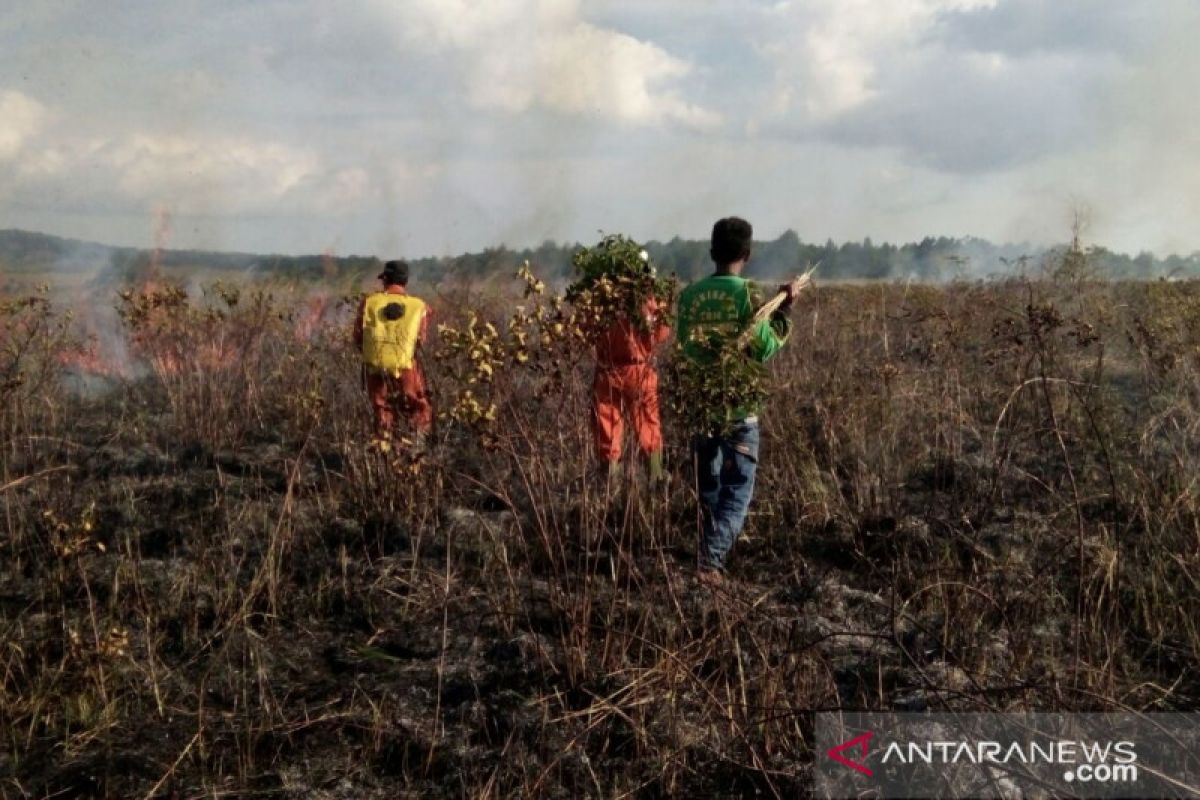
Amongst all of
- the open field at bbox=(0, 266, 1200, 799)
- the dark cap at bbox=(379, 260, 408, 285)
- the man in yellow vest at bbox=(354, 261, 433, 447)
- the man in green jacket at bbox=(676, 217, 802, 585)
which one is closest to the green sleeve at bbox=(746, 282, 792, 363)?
the man in green jacket at bbox=(676, 217, 802, 585)

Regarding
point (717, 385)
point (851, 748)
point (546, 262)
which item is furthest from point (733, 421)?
point (546, 262)

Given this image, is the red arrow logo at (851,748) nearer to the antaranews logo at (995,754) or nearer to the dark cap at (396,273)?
the antaranews logo at (995,754)

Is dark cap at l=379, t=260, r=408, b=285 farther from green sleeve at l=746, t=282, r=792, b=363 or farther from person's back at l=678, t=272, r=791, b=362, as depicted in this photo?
green sleeve at l=746, t=282, r=792, b=363

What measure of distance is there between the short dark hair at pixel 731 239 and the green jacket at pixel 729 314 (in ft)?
0.29

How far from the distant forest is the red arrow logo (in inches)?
71.1

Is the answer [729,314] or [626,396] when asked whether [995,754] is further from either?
[626,396]

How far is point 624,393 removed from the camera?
464 centimetres

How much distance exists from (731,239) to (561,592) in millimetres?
1721

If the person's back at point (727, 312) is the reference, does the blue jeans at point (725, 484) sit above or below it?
below

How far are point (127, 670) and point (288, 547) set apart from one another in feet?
3.73

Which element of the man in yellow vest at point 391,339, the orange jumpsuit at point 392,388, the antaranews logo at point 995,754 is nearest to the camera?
the antaranews logo at point 995,754

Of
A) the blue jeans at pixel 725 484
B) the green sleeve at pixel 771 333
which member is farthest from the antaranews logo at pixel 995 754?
the green sleeve at pixel 771 333

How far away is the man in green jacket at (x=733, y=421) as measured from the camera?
3.82 m

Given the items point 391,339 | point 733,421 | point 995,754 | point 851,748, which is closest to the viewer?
point 995,754
